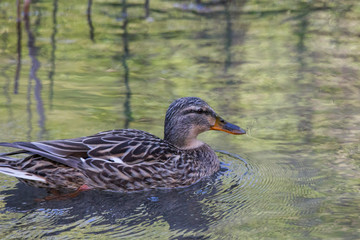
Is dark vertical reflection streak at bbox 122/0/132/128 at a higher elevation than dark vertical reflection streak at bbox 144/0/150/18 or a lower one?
lower

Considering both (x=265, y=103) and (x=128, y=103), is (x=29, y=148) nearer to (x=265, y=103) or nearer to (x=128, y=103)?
(x=128, y=103)

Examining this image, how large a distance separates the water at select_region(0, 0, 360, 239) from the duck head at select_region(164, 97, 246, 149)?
405 mm

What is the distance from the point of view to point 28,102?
30.3ft

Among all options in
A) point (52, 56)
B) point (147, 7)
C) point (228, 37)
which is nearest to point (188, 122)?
point (52, 56)

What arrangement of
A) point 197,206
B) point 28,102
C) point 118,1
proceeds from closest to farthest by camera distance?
point 197,206, point 28,102, point 118,1

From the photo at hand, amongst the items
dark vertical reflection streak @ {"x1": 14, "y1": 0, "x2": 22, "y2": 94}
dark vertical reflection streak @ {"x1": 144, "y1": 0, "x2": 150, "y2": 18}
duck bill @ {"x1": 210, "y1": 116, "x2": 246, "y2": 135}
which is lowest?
duck bill @ {"x1": 210, "y1": 116, "x2": 246, "y2": 135}

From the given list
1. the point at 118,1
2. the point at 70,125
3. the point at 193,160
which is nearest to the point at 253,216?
the point at 193,160

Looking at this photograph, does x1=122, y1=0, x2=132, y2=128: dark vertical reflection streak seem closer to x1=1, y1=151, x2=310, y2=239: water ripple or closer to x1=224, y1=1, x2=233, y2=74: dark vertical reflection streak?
x1=224, y1=1, x2=233, y2=74: dark vertical reflection streak

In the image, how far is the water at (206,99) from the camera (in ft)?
20.3

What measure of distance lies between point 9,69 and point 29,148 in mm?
4316

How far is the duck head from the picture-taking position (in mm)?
7637

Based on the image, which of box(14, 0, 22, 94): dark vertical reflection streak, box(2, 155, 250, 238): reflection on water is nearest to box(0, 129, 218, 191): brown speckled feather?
box(2, 155, 250, 238): reflection on water

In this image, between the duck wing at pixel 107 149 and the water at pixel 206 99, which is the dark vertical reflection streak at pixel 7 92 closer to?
the water at pixel 206 99

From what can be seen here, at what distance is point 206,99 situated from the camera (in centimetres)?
939
